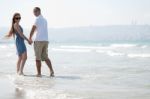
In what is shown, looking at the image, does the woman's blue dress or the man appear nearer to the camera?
the man

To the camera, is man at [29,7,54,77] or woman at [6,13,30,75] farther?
woman at [6,13,30,75]

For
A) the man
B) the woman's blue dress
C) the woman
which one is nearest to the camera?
the man

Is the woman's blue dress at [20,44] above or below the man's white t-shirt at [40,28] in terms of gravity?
below

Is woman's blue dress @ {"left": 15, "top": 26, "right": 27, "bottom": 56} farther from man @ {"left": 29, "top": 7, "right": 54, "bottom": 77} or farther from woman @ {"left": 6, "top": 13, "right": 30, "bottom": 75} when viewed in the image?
man @ {"left": 29, "top": 7, "right": 54, "bottom": 77}

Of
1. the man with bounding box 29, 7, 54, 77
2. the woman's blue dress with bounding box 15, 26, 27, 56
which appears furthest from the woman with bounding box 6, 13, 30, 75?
the man with bounding box 29, 7, 54, 77

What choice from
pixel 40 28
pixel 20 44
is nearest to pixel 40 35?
pixel 40 28

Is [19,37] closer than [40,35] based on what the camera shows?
No

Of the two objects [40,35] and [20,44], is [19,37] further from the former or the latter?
[40,35]

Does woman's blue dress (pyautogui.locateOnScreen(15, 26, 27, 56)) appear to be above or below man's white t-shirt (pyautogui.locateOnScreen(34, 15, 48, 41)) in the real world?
below

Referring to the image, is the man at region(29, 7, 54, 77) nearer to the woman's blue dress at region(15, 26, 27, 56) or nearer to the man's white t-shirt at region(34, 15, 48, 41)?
the man's white t-shirt at region(34, 15, 48, 41)

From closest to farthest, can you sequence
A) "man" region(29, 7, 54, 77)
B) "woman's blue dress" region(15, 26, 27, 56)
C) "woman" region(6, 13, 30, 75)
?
"man" region(29, 7, 54, 77) → "woman" region(6, 13, 30, 75) → "woman's blue dress" region(15, 26, 27, 56)

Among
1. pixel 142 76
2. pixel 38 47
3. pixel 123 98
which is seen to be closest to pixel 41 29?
pixel 38 47

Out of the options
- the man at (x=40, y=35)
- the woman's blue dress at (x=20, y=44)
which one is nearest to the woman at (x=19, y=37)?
the woman's blue dress at (x=20, y=44)

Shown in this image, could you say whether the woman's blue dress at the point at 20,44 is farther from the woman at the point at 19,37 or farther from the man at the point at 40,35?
the man at the point at 40,35
